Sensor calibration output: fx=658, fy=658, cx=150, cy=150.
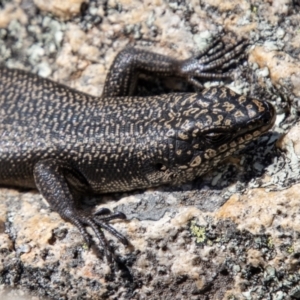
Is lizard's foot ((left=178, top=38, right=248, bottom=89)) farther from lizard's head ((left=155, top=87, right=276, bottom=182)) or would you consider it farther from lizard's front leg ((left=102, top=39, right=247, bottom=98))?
lizard's head ((left=155, top=87, right=276, bottom=182))

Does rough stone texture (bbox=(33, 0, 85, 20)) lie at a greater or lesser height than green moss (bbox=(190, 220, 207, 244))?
greater

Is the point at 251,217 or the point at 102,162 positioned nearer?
the point at 251,217

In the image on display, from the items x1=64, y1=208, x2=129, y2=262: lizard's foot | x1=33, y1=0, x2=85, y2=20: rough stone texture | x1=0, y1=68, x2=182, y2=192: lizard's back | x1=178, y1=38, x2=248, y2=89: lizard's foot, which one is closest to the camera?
x1=64, y1=208, x2=129, y2=262: lizard's foot

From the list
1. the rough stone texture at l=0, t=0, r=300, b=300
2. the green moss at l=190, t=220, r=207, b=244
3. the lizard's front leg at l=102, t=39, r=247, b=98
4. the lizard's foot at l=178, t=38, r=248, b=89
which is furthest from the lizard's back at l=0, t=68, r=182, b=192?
the green moss at l=190, t=220, r=207, b=244

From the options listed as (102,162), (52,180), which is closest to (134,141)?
(102,162)

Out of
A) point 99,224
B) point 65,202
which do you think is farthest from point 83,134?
point 99,224

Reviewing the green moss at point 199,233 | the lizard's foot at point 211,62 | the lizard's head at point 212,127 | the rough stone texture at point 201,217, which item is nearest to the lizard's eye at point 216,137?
the lizard's head at point 212,127

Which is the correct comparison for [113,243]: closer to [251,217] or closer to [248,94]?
[251,217]
